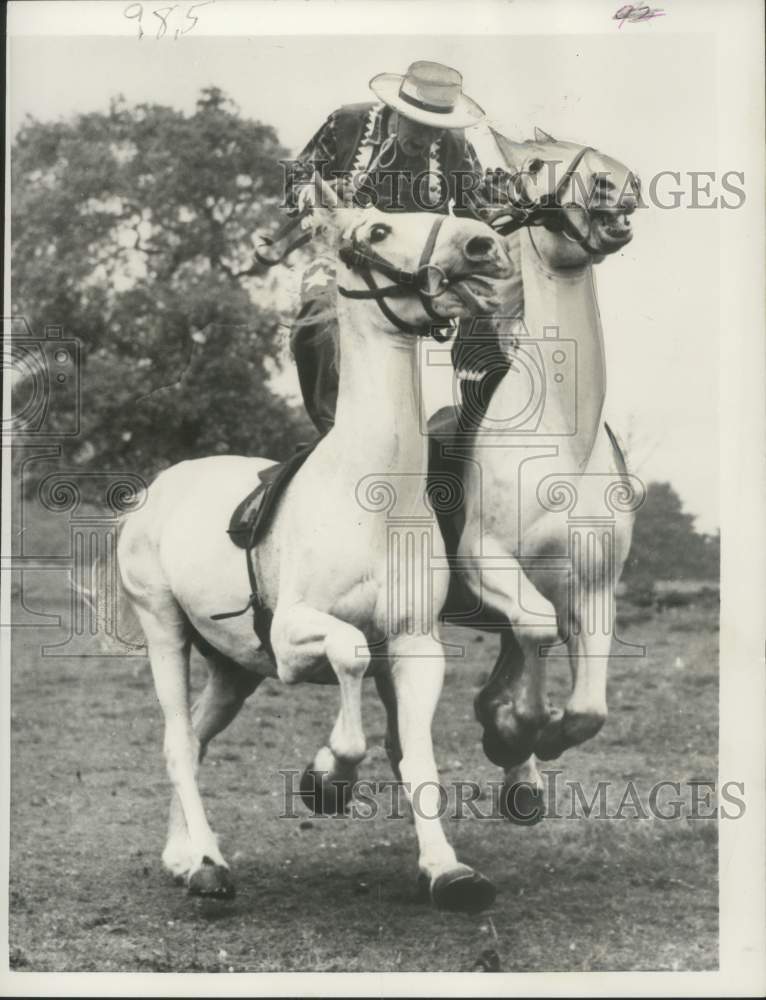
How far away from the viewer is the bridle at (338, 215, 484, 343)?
11.3ft

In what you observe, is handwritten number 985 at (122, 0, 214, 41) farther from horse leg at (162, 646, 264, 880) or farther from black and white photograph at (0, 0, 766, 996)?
horse leg at (162, 646, 264, 880)

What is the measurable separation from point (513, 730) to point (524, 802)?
0.20 metres

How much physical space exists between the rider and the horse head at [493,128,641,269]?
0.33ft

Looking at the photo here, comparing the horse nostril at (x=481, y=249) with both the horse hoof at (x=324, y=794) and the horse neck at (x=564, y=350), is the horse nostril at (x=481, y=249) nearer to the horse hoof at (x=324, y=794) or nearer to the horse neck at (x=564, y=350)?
the horse neck at (x=564, y=350)

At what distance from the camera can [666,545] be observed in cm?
368

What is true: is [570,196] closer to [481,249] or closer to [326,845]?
[481,249]

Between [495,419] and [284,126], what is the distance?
3.20 ft

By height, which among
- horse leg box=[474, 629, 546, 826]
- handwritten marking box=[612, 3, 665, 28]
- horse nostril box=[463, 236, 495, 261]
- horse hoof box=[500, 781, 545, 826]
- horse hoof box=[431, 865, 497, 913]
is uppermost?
handwritten marking box=[612, 3, 665, 28]

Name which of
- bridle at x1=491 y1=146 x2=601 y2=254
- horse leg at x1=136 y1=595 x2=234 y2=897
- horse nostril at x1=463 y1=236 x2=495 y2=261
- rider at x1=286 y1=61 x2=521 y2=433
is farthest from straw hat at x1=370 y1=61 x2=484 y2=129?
horse leg at x1=136 y1=595 x2=234 y2=897

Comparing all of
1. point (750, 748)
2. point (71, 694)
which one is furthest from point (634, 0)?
point (71, 694)

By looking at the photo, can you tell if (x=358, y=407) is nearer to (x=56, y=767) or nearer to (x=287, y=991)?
(x=56, y=767)

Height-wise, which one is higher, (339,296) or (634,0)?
(634,0)

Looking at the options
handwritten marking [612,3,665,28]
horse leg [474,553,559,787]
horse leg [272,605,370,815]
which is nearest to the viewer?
horse leg [272,605,370,815]

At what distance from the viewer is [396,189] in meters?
3.57
